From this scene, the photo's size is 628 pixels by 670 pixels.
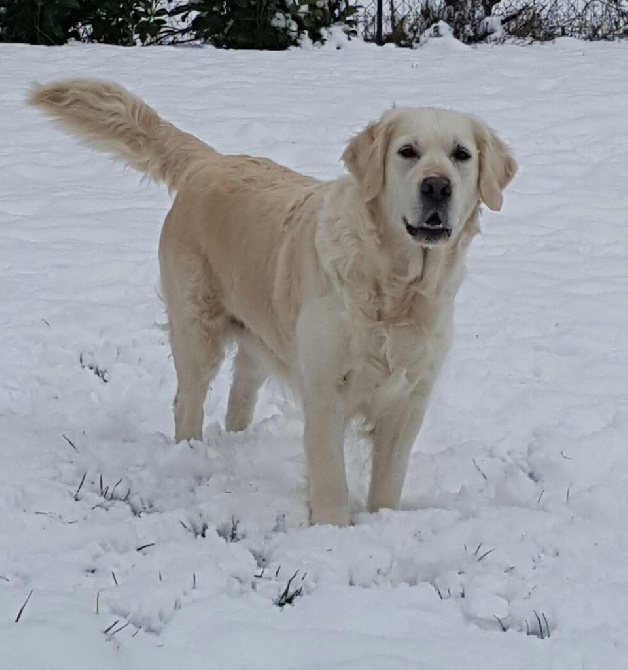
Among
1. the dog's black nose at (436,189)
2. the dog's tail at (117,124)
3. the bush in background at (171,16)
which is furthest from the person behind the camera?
the bush in background at (171,16)

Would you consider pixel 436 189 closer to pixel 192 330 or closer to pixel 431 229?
pixel 431 229

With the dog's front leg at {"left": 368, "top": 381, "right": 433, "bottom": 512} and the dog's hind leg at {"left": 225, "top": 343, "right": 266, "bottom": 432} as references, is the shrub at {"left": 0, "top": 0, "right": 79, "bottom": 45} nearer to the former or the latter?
the dog's hind leg at {"left": 225, "top": 343, "right": 266, "bottom": 432}

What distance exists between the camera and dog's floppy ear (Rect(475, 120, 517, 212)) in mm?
3160

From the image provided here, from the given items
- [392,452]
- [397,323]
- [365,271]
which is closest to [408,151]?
[365,271]

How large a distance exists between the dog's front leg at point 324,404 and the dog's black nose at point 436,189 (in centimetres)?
43

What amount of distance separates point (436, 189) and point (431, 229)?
12cm

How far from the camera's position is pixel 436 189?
290 cm

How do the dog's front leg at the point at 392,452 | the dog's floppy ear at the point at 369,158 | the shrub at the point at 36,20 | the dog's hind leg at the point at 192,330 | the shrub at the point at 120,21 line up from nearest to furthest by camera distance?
the dog's floppy ear at the point at 369,158 < the dog's front leg at the point at 392,452 < the dog's hind leg at the point at 192,330 < the shrub at the point at 36,20 < the shrub at the point at 120,21

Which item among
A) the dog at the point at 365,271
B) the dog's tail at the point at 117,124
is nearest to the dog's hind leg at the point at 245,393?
the dog at the point at 365,271

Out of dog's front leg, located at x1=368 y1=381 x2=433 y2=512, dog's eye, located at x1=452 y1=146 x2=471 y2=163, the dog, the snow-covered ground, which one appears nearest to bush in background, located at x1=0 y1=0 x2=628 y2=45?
the snow-covered ground

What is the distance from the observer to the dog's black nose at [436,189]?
289 cm

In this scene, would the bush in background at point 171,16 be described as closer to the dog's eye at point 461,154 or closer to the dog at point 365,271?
the dog at point 365,271

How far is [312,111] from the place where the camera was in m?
8.11

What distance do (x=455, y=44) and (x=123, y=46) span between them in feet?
11.4
